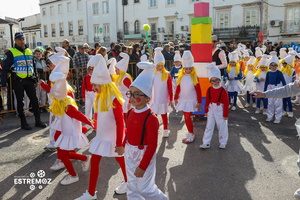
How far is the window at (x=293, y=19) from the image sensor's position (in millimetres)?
26414

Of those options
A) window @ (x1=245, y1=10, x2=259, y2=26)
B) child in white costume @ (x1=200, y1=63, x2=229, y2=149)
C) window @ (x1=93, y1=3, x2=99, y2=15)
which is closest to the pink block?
child in white costume @ (x1=200, y1=63, x2=229, y2=149)

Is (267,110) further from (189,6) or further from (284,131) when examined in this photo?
(189,6)

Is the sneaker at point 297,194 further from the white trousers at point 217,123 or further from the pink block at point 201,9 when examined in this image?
the pink block at point 201,9

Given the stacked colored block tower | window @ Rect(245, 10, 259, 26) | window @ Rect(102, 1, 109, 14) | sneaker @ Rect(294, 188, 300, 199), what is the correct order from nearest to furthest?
sneaker @ Rect(294, 188, 300, 199)
the stacked colored block tower
window @ Rect(245, 10, 259, 26)
window @ Rect(102, 1, 109, 14)

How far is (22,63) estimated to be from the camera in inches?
243

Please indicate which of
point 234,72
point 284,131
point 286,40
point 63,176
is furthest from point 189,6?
point 63,176

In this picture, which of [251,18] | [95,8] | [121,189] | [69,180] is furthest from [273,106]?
[95,8]

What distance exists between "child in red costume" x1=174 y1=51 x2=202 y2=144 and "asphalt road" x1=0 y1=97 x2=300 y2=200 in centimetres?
41

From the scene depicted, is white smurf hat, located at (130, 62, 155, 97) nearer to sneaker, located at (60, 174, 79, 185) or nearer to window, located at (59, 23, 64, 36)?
sneaker, located at (60, 174, 79, 185)

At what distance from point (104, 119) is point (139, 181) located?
941mm

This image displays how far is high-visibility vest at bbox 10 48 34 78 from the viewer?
239 inches

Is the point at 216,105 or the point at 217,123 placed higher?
the point at 216,105

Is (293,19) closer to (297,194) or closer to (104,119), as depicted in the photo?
(297,194)

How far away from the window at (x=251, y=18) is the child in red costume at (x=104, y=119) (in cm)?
2843
